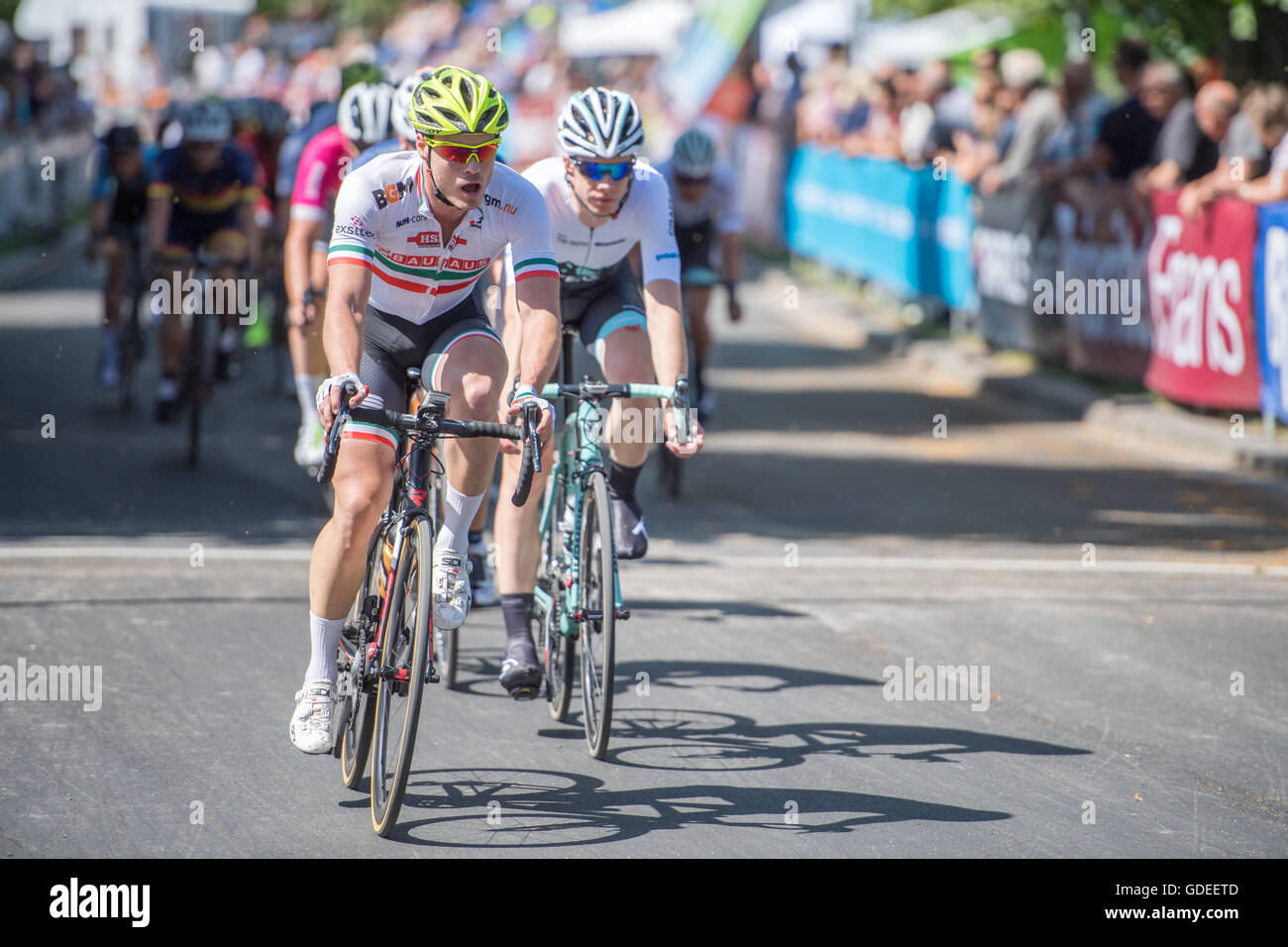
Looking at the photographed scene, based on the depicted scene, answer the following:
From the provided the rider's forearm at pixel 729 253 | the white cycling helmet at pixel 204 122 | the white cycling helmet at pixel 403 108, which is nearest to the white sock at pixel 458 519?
the white cycling helmet at pixel 403 108

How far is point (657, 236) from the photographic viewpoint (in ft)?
22.3

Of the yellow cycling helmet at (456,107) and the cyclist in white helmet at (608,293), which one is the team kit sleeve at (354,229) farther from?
the cyclist in white helmet at (608,293)

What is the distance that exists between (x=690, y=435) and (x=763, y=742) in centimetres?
109

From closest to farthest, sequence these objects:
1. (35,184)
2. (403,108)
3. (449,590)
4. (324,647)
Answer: (324,647), (449,590), (403,108), (35,184)

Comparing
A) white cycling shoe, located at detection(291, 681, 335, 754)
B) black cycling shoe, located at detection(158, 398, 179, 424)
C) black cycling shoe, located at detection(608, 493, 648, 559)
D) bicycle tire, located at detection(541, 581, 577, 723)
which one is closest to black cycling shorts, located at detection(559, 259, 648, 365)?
black cycling shoe, located at detection(608, 493, 648, 559)

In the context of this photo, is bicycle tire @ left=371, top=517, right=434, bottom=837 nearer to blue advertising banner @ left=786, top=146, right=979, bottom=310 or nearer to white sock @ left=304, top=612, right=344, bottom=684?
white sock @ left=304, top=612, right=344, bottom=684

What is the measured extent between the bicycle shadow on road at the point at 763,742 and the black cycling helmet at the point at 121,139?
8701 mm

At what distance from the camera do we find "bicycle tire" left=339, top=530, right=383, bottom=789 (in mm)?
5359

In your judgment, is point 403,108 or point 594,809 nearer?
point 594,809

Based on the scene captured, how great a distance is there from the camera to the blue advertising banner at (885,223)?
1770cm

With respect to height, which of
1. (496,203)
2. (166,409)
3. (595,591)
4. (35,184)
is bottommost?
(166,409)

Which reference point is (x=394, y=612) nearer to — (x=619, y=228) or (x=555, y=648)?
(x=555, y=648)

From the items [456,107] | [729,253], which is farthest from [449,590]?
[729,253]
